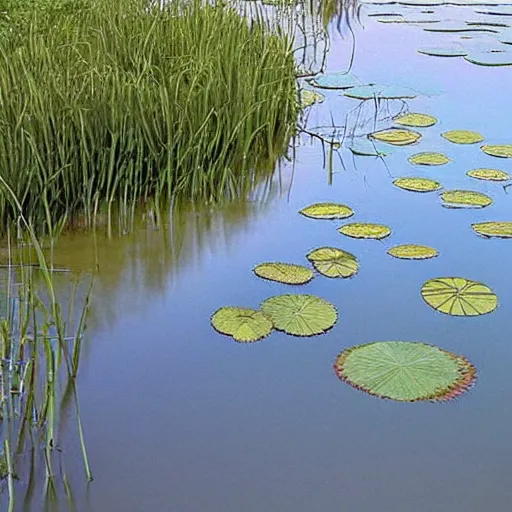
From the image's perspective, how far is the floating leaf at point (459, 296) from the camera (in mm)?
2154

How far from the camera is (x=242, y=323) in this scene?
2070 millimetres

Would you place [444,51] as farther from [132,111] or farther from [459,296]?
[459,296]

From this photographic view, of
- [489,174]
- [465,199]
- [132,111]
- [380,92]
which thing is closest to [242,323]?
[132,111]

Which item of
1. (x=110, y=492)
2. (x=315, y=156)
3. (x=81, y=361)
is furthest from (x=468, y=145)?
(x=110, y=492)

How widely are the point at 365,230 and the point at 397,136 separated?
37.4 inches

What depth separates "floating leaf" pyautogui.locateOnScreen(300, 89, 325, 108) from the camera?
3791 millimetres

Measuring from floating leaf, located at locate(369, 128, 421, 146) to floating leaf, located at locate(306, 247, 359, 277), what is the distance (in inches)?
41.8

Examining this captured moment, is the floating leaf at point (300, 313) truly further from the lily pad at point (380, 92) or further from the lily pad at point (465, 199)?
the lily pad at point (380, 92)

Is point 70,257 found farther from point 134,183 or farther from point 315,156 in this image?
point 315,156

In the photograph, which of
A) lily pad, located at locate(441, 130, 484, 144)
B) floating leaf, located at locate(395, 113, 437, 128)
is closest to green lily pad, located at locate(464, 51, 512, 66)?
floating leaf, located at locate(395, 113, 437, 128)

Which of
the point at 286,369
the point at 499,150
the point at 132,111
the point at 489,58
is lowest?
the point at 286,369

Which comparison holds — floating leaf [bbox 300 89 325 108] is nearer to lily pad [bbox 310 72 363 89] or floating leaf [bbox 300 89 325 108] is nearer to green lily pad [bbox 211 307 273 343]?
lily pad [bbox 310 72 363 89]

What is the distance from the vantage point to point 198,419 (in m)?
1.73

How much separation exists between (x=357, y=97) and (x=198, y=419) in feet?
8.21
